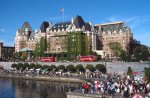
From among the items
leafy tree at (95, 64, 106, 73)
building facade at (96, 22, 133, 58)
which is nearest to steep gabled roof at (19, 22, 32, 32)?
building facade at (96, 22, 133, 58)

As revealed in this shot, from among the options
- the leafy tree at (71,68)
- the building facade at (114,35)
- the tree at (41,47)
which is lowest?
the leafy tree at (71,68)

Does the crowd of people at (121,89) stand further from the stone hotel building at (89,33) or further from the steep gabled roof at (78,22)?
the steep gabled roof at (78,22)

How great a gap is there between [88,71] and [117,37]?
6040cm

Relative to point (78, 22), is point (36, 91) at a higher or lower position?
lower

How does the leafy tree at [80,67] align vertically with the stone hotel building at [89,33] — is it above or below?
below

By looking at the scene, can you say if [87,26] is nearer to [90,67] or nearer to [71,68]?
[71,68]

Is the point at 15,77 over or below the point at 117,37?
below

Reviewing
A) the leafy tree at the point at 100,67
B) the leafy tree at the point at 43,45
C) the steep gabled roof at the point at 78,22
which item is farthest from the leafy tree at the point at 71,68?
the leafy tree at the point at 43,45

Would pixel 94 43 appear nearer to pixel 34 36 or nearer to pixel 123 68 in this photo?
pixel 34 36

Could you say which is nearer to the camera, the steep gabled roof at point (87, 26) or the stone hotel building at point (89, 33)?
the stone hotel building at point (89, 33)

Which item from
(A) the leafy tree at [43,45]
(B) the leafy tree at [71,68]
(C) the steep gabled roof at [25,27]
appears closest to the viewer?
(B) the leafy tree at [71,68]

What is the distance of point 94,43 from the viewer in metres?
147

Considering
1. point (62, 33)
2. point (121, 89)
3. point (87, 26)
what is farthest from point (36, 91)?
point (62, 33)

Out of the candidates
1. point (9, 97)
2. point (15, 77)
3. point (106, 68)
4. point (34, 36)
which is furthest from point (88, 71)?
point (34, 36)
